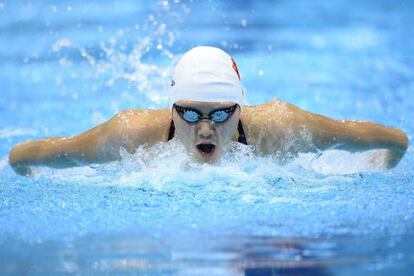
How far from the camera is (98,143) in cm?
338

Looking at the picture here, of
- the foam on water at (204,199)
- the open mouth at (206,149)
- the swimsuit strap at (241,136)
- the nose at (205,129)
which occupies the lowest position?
the foam on water at (204,199)

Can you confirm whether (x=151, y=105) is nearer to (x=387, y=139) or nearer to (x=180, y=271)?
(x=387, y=139)

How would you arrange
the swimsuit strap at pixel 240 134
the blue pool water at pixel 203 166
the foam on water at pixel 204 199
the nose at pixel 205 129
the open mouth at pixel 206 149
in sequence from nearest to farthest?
the blue pool water at pixel 203 166 < the foam on water at pixel 204 199 < the nose at pixel 205 129 < the open mouth at pixel 206 149 < the swimsuit strap at pixel 240 134

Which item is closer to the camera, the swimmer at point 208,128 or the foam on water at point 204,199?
the foam on water at point 204,199

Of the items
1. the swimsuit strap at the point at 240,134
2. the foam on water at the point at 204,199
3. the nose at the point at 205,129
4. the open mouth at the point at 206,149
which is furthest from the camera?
the swimsuit strap at the point at 240,134

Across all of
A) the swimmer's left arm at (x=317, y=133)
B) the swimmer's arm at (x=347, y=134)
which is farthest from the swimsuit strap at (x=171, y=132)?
the swimmer's arm at (x=347, y=134)

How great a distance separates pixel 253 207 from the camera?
3.01 metres

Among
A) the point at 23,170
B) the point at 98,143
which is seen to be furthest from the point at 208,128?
the point at 23,170

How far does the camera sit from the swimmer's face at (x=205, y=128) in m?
3.27

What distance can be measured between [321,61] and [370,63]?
412mm

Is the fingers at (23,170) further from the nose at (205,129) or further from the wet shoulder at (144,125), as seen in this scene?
the nose at (205,129)

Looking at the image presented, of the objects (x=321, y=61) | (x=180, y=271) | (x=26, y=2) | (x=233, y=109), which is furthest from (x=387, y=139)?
(x=26, y=2)

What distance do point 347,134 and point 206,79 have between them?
719 mm

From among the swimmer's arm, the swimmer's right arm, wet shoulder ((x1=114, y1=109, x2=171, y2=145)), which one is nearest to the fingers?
the swimmer's right arm
